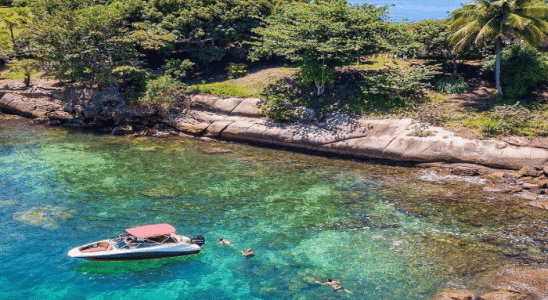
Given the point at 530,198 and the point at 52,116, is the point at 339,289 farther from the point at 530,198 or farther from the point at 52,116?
the point at 52,116

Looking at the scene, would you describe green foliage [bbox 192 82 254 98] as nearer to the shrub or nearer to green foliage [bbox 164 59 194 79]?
green foliage [bbox 164 59 194 79]

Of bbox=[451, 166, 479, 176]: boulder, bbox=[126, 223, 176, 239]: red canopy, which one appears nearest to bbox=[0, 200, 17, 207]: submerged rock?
bbox=[126, 223, 176, 239]: red canopy

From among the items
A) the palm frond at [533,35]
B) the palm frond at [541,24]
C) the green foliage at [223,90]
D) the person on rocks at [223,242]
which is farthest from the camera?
the green foliage at [223,90]

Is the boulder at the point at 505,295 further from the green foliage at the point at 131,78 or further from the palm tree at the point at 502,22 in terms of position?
the green foliage at the point at 131,78

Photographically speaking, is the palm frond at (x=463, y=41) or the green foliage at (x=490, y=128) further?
the palm frond at (x=463, y=41)

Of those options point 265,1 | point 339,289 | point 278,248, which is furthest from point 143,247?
point 265,1

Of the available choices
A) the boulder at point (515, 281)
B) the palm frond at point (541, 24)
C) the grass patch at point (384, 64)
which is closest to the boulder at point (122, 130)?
the grass patch at point (384, 64)
